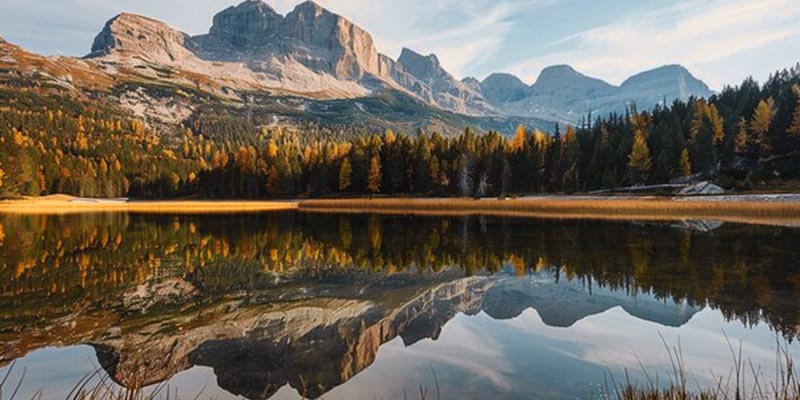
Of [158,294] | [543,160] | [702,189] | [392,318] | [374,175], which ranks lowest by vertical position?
[392,318]

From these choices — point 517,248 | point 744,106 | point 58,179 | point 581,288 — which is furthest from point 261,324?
point 58,179

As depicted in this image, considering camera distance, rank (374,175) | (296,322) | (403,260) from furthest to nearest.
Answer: (374,175), (403,260), (296,322)

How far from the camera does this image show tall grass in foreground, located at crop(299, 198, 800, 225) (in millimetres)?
55031

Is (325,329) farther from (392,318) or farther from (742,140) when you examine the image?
(742,140)

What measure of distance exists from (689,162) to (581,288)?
302 ft

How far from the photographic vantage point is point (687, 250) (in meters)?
27.6

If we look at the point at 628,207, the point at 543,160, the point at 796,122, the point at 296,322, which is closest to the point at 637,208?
the point at 628,207

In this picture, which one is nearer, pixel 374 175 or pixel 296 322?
pixel 296 322

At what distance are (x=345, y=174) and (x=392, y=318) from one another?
9790 cm

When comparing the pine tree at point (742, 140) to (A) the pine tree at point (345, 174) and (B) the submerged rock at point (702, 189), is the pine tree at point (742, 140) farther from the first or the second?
(A) the pine tree at point (345, 174)

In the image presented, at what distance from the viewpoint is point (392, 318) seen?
1507 cm

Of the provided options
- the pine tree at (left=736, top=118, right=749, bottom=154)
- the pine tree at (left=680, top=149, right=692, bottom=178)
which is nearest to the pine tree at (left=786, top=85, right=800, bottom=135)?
the pine tree at (left=736, top=118, right=749, bottom=154)

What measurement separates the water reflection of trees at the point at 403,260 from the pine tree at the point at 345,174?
69.9m

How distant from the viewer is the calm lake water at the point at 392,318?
33.8 ft
